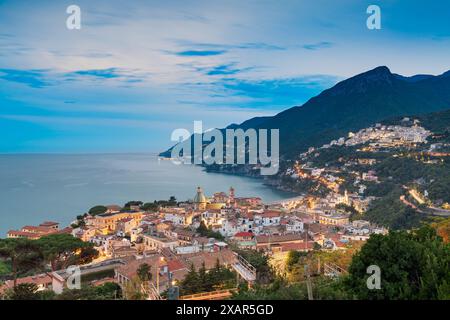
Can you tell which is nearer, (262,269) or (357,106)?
(262,269)

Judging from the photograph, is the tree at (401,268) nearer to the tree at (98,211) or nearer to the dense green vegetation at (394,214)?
the dense green vegetation at (394,214)

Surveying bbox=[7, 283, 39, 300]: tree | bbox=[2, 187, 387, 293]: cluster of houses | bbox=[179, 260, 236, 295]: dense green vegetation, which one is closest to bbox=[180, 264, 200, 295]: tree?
bbox=[179, 260, 236, 295]: dense green vegetation

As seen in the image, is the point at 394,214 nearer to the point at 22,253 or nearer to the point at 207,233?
the point at 207,233

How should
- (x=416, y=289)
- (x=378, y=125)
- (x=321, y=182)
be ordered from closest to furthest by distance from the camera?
(x=416, y=289)
(x=321, y=182)
(x=378, y=125)

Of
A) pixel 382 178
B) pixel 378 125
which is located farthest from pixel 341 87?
pixel 382 178

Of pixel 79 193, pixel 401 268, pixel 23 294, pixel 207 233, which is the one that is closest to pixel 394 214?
pixel 207 233

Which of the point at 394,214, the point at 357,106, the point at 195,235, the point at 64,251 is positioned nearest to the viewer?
the point at 64,251

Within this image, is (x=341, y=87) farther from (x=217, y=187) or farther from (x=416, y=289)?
(x=416, y=289)

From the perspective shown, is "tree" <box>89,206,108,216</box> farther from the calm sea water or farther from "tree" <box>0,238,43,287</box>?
"tree" <box>0,238,43,287</box>
